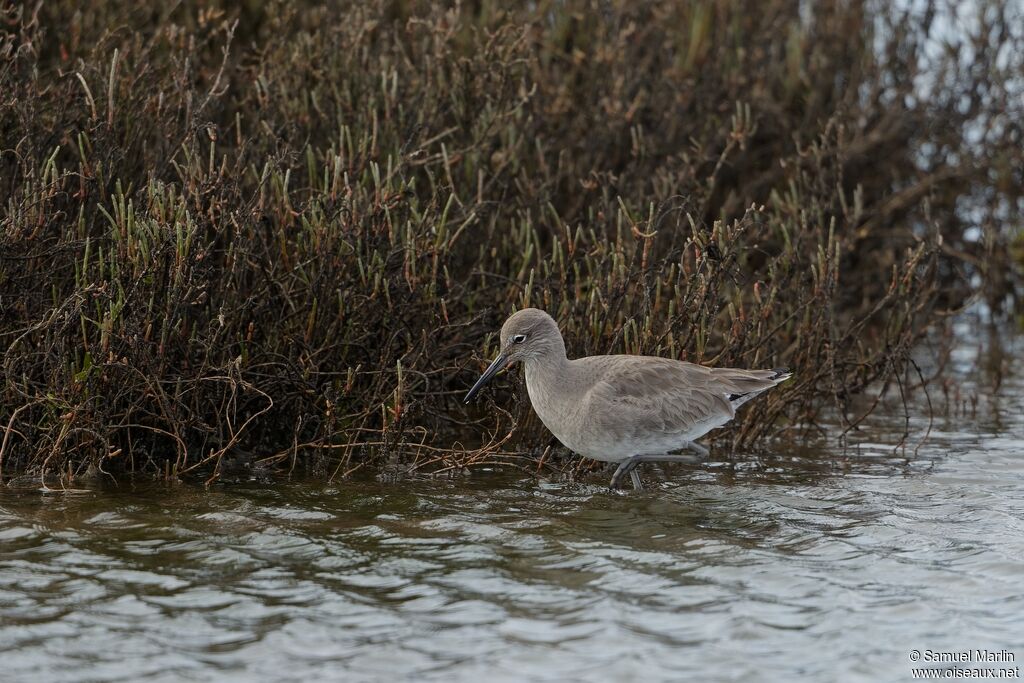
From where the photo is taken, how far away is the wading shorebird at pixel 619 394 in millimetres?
6410

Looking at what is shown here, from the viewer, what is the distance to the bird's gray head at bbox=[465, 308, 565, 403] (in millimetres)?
6520

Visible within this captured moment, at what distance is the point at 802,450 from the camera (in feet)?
25.4

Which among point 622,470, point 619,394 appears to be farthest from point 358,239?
point 622,470

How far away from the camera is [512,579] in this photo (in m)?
5.27

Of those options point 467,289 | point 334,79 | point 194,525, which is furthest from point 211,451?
point 334,79

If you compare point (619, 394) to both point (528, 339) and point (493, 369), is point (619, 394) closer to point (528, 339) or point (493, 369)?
point (528, 339)

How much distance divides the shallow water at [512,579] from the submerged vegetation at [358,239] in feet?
1.57

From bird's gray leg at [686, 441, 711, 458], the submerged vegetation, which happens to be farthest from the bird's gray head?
bird's gray leg at [686, 441, 711, 458]

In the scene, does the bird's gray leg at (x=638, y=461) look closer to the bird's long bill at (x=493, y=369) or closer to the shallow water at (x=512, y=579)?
the shallow water at (x=512, y=579)

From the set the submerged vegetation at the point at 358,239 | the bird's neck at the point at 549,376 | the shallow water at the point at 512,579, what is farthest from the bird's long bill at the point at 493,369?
the shallow water at the point at 512,579

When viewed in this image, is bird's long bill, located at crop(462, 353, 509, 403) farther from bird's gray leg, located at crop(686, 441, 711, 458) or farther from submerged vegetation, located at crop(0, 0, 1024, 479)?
bird's gray leg, located at crop(686, 441, 711, 458)

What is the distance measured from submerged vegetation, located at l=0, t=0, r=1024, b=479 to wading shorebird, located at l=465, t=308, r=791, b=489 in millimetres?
329

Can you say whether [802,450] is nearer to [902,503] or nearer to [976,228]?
[902,503]

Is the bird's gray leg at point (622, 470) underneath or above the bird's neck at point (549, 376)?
underneath
